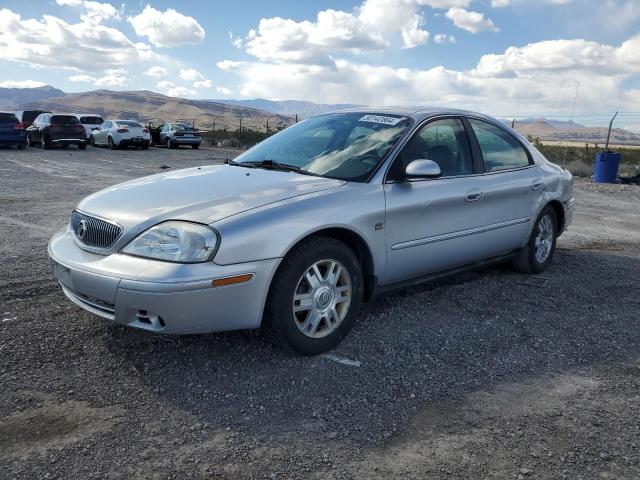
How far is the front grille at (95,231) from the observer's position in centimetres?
335

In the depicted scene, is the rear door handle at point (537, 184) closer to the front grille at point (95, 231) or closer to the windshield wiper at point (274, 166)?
the windshield wiper at point (274, 166)

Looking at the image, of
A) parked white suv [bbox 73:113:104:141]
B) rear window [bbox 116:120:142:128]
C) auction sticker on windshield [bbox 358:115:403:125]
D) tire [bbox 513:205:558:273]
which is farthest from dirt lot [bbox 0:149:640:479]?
parked white suv [bbox 73:113:104:141]

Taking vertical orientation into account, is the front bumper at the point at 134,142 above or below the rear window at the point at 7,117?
below

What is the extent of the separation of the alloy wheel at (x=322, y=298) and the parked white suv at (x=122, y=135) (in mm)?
23905

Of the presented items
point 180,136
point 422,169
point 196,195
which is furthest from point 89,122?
point 422,169

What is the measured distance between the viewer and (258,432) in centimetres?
275

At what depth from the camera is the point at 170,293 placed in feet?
9.77

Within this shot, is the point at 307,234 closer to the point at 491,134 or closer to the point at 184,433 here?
the point at 184,433

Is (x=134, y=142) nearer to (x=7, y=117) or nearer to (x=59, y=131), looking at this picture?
(x=59, y=131)

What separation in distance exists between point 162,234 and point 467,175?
2551 mm

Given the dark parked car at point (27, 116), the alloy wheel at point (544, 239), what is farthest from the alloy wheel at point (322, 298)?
the dark parked car at point (27, 116)

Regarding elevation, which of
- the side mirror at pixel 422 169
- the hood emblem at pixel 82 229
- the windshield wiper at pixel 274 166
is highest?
the side mirror at pixel 422 169

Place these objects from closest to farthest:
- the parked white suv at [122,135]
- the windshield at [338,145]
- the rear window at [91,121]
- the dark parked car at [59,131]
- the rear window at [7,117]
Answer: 1. the windshield at [338,145]
2. the rear window at [7,117]
3. the dark parked car at [59,131]
4. the parked white suv at [122,135]
5. the rear window at [91,121]

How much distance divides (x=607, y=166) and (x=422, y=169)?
46.1 feet
